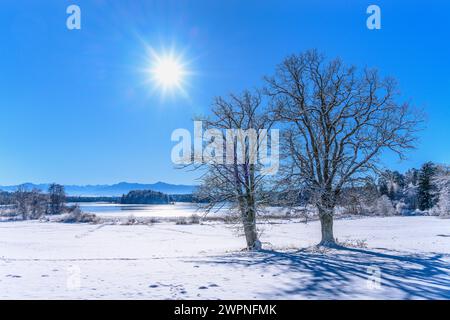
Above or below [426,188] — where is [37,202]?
below

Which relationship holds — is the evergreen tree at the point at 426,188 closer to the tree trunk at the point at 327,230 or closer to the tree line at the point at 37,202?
the tree trunk at the point at 327,230

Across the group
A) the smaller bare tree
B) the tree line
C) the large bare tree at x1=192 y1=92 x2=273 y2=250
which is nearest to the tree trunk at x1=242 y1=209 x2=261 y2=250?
the large bare tree at x1=192 y1=92 x2=273 y2=250

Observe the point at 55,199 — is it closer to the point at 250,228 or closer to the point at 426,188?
the point at 250,228

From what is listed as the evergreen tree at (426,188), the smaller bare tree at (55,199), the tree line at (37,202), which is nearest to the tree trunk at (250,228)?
the evergreen tree at (426,188)

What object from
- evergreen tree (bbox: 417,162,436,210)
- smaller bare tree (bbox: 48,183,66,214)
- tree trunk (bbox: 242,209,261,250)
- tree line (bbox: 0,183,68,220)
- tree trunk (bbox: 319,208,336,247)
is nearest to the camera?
tree trunk (bbox: 319,208,336,247)

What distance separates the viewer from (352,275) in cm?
969

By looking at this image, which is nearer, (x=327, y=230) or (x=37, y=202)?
(x=327, y=230)

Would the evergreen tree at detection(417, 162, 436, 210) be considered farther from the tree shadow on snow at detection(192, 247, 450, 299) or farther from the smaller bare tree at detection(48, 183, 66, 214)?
the smaller bare tree at detection(48, 183, 66, 214)

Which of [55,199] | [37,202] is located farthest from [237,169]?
[55,199]

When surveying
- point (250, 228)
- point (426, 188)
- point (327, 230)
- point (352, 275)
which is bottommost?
point (352, 275)

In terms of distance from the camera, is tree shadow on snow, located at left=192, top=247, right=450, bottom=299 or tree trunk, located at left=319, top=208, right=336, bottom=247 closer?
tree shadow on snow, located at left=192, top=247, right=450, bottom=299

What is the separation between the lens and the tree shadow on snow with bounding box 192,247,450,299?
305 inches

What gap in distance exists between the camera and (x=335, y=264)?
38.0ft

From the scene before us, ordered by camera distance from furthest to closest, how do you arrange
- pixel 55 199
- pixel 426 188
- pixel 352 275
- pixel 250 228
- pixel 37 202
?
pixel 55 199
pixel 37 202
pixel 426 188
pixel 250 228
pixel 352 275
